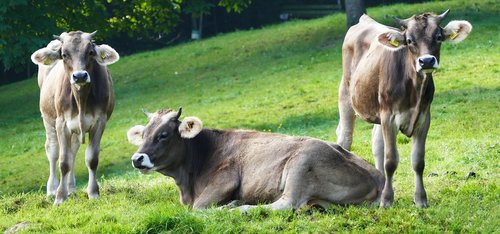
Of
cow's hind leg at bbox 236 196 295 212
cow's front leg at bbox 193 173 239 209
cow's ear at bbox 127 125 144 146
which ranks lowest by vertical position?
cow's front leg at bbox 193 173 239 209

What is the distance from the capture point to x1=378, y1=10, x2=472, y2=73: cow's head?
1168 centimetres

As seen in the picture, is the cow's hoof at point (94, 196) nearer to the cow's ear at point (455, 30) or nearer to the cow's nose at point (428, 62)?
the cow's nose at point (428, 62)

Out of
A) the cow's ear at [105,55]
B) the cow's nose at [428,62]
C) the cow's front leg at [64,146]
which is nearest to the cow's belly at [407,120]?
the cow's nose at [428,62]

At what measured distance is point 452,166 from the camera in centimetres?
1481

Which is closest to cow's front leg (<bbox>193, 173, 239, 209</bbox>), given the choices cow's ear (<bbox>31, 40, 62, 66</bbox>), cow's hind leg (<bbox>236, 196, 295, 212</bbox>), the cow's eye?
cow's hind leg (<bbox>236, 196, 295, 212</bbox>)

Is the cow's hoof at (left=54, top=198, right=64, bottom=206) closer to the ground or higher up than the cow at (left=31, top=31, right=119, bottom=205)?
closer to the ground

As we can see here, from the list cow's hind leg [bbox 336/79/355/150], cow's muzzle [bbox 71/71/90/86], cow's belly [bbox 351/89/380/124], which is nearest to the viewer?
cow's belly [bbox 351/89/380/124]

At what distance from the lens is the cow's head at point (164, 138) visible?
12.8m

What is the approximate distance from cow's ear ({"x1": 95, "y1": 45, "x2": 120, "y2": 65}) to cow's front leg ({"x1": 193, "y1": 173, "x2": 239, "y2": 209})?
9.85ft

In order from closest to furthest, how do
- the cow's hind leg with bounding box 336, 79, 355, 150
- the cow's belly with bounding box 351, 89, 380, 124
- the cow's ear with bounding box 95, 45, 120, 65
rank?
1. the cow's belly with bounding box 351, 89, 380, 124
2. the cow's ear with bounding box 95, 45, 120, 65
3. the cow's hind leg with bounding box 336, 79, 355, 150

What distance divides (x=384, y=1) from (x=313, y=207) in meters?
37.9

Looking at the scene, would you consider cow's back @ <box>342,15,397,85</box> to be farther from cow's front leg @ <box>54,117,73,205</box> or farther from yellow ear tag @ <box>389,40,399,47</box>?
cow's front leg @ <box>54,117,73,205</box>

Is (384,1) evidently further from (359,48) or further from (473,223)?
(473,223)

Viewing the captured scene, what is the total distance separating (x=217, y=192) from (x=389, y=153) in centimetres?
222
